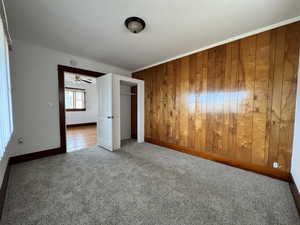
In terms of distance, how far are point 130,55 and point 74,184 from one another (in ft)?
9.51

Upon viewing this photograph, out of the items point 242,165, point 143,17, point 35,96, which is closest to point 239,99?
point 242,165

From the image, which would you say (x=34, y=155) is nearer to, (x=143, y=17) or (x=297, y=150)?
(x=143, y=17)

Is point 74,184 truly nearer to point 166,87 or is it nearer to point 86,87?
point 166,87

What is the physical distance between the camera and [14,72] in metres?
2.43

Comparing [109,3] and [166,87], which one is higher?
[109,3]

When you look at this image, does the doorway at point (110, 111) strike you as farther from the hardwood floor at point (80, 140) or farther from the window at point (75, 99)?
the window at point (75, 99)

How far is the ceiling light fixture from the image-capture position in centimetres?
181

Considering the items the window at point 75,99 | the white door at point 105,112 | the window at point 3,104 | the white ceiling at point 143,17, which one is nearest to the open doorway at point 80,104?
the window at point 75,99

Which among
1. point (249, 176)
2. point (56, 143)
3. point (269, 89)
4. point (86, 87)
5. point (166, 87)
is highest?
point (86, 87)

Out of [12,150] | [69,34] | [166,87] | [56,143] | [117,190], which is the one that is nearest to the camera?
[117,190]

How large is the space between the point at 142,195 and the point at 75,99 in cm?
697

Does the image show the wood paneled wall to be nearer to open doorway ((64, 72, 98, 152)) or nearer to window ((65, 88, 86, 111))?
open doorway ((64, 72, 98, 152))

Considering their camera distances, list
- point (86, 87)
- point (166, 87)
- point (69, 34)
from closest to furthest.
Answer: point (69, 34), point (166, 87), point (86, 87)

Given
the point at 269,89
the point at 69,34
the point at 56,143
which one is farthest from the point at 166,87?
the point at 56,143
